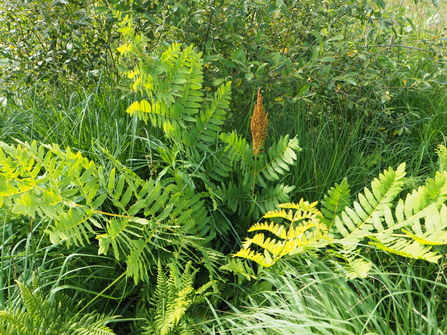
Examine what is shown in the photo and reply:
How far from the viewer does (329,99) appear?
2.86 meters

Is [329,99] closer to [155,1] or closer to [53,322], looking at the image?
[155,1]

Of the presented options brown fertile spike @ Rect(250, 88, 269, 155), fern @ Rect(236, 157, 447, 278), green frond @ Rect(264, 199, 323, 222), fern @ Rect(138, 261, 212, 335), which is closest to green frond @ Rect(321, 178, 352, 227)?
fern @ Rect(236, 157, 447, 278)

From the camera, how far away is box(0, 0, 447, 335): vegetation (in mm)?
1449

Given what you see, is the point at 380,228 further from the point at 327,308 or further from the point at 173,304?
the point at 173,304

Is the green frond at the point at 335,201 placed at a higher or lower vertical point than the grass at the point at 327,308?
higher

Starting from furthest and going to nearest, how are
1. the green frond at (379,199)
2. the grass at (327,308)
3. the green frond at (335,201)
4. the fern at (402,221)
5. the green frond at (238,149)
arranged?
the green frond at (238,149) < the green frond at (335,201) < the green frond at (379,199) < the grass at (327,308) < the fern at (402,221)

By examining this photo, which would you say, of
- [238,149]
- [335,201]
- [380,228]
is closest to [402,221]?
[380,228]

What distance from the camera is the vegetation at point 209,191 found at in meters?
1.45

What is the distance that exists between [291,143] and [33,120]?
55.9 inches

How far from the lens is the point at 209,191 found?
5.70ft

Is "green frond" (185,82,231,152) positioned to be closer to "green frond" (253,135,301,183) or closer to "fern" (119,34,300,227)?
"fern" (119,34,300,227)

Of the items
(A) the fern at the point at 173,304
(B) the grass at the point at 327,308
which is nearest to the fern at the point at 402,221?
(B) the grass at the point at 327,308

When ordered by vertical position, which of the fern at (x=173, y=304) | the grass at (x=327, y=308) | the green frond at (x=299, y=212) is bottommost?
the fern at (x=173, y=304)

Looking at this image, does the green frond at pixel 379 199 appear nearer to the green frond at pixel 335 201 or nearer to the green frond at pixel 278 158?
the green frond at pixel 335 201
